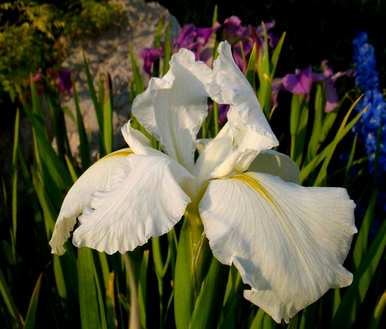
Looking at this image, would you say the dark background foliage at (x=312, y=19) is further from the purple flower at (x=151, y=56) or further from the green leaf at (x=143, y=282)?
the green leaf at (x=143, y=282)

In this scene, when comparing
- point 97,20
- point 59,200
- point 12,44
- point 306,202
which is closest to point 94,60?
point 97,20

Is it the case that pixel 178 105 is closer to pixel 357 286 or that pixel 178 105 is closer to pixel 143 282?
pixel 143 282

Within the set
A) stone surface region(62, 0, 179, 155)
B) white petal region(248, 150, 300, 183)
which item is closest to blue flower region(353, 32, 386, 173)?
white petal region(248, 150, 300, 183)

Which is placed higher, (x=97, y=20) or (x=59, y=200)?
(x=97, y=20)

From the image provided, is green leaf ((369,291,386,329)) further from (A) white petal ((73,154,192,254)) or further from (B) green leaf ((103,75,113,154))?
(B) green leaf ((103,75,113,154))

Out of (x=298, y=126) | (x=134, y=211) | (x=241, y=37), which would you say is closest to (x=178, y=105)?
(x=134, y=211)

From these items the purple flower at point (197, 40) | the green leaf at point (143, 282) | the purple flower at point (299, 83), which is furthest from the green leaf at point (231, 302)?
the purple flower at point (197, 40)

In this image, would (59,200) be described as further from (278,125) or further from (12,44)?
(12,44)
